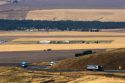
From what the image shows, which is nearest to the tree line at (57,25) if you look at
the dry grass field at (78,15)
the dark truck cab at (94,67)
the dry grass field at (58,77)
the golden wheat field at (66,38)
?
the golden wheat field at (66,38)

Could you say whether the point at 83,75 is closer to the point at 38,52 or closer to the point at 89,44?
the point at 38,52

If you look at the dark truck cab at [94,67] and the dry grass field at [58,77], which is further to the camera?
the dark truck cab at [94,67]

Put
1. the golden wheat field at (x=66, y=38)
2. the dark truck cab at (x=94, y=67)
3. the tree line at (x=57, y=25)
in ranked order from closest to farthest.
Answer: the dark truck cab at (x=94, y=67) < the golden wheat field at (x=66, y=38) < the tree line at (x=57, y=25)

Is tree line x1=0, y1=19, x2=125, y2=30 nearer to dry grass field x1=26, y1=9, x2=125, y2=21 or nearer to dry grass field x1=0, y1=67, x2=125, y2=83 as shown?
dry grass field x1=26, y1=9, x2=125, y2=21

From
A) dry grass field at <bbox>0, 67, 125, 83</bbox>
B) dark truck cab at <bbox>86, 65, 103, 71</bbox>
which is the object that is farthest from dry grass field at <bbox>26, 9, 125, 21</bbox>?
dry grass field at <bbox>0, 67, 125, 83</bbox>

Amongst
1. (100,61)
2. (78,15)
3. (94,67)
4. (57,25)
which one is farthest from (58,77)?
(78,15)

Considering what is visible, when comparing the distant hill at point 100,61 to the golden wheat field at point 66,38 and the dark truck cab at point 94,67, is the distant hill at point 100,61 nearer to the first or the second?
the dark truck cab at point 94,67

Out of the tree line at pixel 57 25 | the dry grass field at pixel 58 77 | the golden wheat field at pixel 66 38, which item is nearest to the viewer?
the dry grass field at pixel 58 77
